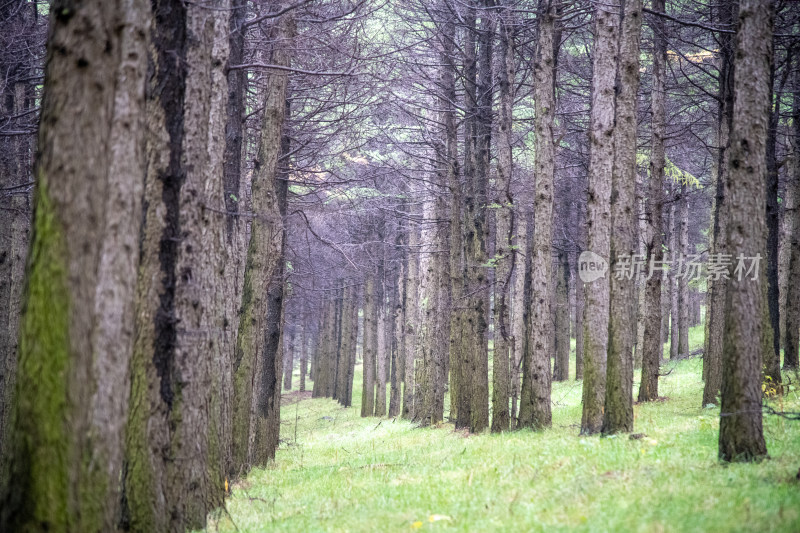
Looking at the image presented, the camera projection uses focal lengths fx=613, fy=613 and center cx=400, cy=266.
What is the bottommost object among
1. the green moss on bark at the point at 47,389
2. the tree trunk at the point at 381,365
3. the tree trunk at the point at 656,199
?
the tree trunk at the point at 381,365

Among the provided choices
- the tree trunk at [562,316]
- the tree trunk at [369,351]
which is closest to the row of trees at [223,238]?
the tree trunk at [369,351]

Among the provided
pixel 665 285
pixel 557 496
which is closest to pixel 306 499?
pixel 557 496

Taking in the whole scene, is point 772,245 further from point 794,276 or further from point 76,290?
point 76,290

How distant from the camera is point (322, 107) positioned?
12203mm

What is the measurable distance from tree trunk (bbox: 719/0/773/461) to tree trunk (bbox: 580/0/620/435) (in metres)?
3.25

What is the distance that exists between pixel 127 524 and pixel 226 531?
109 cm

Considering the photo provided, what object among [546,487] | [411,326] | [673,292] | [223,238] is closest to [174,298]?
[223,238]

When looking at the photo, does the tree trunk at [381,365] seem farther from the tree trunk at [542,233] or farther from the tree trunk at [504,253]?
the tree trunk at [542,233]

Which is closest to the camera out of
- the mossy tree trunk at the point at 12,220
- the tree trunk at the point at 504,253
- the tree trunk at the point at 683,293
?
the mossy tree trunk at the point at 12,220

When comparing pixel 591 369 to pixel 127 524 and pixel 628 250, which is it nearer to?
pixel 628 250

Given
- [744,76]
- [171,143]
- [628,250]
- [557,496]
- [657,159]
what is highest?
[657,159]

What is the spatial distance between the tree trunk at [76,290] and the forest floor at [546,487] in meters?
2.67

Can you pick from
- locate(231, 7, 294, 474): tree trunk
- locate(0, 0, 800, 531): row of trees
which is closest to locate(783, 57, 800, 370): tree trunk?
locate(0, 0, 800, 531): row of trees

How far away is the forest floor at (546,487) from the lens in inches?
201
